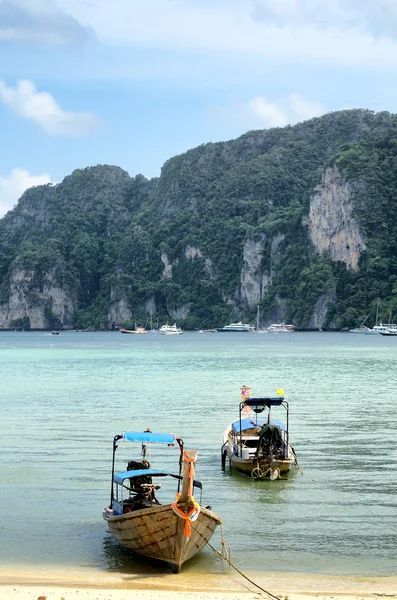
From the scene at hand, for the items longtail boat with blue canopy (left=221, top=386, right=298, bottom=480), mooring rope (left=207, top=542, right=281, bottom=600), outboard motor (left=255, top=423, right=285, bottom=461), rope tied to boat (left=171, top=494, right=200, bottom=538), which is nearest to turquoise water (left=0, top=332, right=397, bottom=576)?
mooring rope (left=207, top=542, right=281, bottom=600)

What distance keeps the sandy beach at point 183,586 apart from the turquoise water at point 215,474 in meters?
0.50

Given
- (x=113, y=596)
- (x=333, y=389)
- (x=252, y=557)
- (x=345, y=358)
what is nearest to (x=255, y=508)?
(x=252, y=557)

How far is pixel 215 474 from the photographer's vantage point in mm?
25969

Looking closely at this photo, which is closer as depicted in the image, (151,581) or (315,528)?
(151,581)

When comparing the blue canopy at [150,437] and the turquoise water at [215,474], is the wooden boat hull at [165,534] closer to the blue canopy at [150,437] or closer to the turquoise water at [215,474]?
the turquoise water at [215,474]

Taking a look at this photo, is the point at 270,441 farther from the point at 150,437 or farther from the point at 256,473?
the point at 150,437

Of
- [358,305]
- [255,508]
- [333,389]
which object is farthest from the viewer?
[358,305]

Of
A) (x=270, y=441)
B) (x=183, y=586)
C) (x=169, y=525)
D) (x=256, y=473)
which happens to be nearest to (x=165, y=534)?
(x=169, y=525)

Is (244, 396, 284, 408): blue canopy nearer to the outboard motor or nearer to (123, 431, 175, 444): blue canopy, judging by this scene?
the outboard motor

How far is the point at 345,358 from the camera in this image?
89.4 m

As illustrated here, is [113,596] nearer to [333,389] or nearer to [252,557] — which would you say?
[252,557]

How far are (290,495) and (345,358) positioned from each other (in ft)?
220

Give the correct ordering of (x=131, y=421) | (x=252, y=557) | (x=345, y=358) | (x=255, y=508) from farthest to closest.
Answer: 1. (x=345, y=358)
2. (x=131, y=421)
3. (x=255, y=508)
4. (x=252, y=557)

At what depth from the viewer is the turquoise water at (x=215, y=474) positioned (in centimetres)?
Answer: 1819
